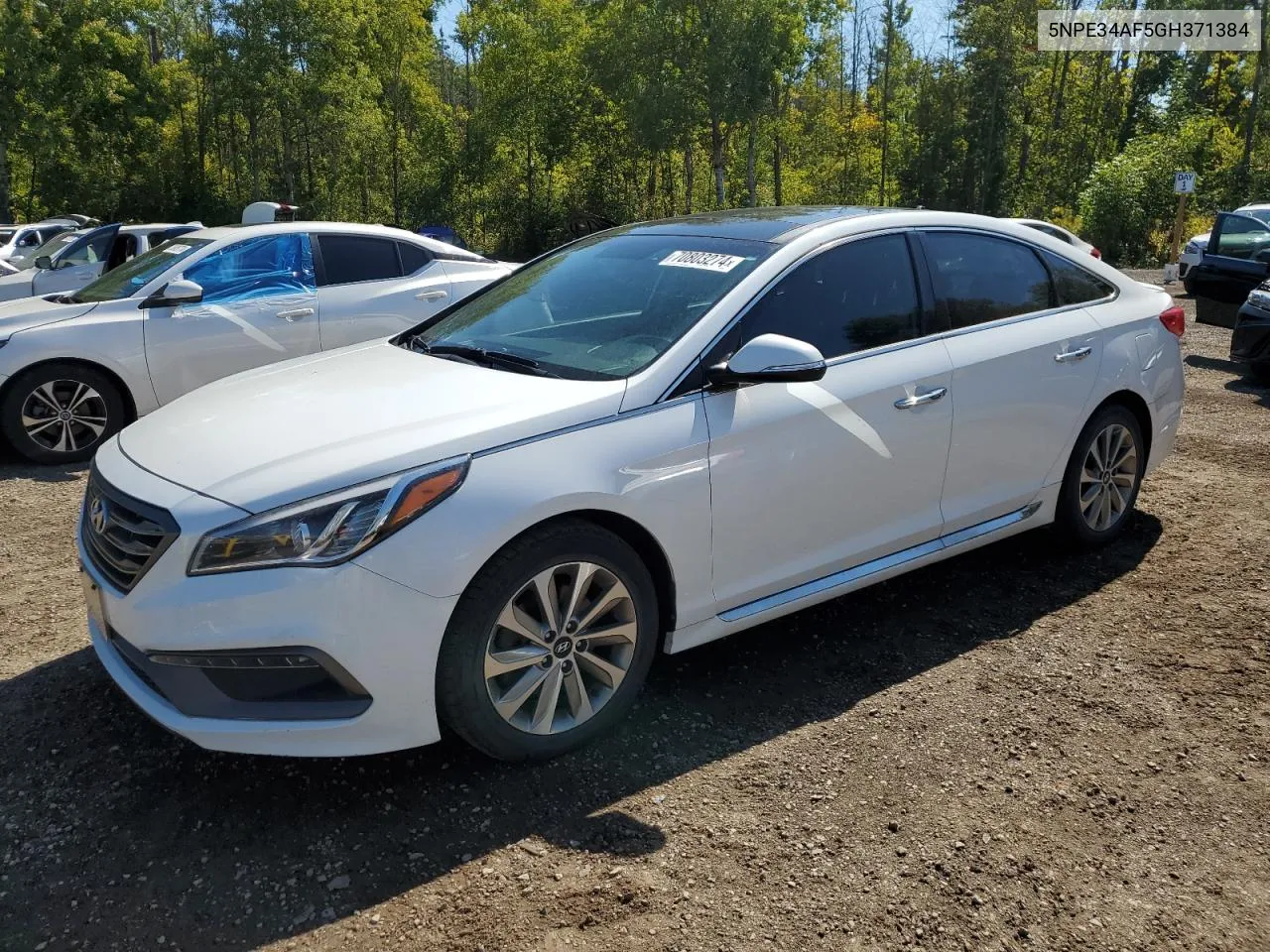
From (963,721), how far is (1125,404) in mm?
2115

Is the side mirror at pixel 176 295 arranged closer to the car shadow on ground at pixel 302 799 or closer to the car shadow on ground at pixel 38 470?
the car shadow on ground at pixel 38 470

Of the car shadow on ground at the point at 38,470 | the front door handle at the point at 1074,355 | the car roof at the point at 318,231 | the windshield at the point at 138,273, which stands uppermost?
the car roof at the point at 318,231

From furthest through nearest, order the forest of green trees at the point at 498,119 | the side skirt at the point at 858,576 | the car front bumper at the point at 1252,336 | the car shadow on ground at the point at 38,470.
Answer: the forest of green trees at the point at 498,119
the car front bumper at the point at 1252,336
the car shadow on ground at the point at 38,470
the side skirt at the point at 858,576

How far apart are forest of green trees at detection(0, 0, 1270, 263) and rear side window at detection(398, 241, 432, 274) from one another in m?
23.2

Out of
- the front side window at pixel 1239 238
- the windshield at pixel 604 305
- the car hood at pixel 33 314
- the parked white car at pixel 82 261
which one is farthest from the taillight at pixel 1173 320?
the parked white car at pixel 82 261

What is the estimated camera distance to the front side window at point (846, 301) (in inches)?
139

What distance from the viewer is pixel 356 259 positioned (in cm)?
771

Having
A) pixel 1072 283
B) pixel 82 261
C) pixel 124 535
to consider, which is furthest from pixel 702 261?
pixel 82 261

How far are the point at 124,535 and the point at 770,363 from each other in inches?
77.6

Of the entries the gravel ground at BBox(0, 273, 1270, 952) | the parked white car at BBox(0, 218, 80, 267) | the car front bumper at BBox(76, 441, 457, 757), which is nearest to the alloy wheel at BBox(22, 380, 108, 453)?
the gravel ground at BBox(0, 273, 1270, 952)

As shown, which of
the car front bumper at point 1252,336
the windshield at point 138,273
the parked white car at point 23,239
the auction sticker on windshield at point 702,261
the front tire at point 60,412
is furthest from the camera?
the parked white car at point 23,239

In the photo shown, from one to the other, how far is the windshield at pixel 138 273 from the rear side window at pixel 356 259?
828mm

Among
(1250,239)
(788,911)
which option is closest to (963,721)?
(788,911)

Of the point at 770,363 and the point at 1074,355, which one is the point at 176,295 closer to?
the point at 770,363
